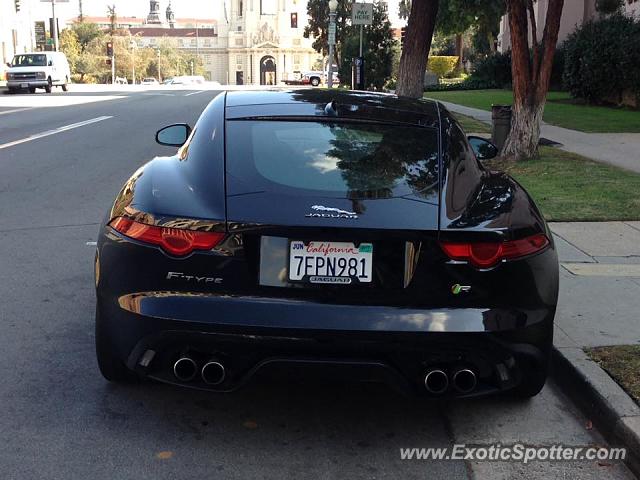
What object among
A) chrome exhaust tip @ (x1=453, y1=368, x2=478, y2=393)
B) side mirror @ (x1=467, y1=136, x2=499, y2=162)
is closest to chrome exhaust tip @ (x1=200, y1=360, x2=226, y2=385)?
chrome exhaust tip @ (x1=453, y1=368, x2=478, y2=393)

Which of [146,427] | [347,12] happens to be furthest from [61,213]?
[347,12]

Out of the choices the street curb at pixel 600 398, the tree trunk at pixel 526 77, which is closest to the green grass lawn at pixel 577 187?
the tree trunk at pixel 526 77

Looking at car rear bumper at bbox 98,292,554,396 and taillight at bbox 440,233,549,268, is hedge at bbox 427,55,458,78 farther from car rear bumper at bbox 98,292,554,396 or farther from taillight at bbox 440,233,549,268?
car rear bumper at bbox 98,292,554,396

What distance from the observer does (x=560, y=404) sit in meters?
4.02

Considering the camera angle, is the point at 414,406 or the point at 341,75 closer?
the point at 414,406

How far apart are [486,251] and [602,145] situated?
12.1 m

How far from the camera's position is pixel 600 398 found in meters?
3.77

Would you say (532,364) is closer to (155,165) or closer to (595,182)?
(155,165)

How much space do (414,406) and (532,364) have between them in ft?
2.35

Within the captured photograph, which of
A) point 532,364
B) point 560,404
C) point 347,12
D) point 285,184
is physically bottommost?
point 560,404

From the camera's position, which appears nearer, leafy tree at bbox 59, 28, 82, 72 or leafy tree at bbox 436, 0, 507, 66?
leafy tree at bbox 436, 0, 507, 66

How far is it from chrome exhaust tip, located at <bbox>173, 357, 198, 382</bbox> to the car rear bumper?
0.02m

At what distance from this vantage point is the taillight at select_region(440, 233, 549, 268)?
3.28 m

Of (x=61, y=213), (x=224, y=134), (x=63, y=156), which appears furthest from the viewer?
(x=63, y=156)
